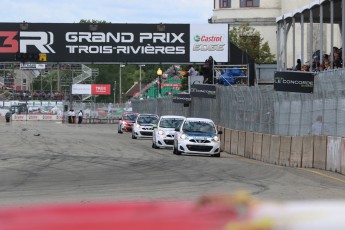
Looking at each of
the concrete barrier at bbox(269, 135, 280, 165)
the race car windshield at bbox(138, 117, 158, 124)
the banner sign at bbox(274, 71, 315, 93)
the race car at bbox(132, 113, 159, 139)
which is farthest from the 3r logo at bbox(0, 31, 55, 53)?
the banner sign at bbox(274, 71, 315, 93)

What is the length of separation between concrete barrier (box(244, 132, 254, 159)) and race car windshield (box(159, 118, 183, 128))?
14.4 ft

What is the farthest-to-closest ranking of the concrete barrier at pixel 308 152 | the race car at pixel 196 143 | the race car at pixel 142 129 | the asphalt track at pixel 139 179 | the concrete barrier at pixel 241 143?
the race car at pixel 142 129
the concrete barrier at pixel 241 143
the race car at pixel 196 143
the concrete barrier at pixel 308 152
the asphalt track at pixel 139 179

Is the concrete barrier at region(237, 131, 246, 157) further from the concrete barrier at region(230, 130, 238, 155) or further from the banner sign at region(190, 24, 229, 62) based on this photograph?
the banner sign at region(190, 24, 229, 62)

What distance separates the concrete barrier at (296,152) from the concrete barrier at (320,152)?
0.89 metres

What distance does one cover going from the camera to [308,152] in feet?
82.6

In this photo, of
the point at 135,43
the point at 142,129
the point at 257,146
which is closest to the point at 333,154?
the point at 257,146

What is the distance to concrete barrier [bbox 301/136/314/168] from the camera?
81.9 feet

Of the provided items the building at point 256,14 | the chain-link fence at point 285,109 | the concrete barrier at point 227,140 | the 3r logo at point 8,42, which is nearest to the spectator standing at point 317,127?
the chain-link fence at point 285,109

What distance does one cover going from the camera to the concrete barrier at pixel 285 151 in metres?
26.5

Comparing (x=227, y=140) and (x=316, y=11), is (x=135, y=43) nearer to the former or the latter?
(x=227, y=140)

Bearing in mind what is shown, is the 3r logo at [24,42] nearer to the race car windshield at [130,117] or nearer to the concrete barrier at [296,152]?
the race car windshield at [130,117]

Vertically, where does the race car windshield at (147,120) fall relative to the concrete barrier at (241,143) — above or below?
above

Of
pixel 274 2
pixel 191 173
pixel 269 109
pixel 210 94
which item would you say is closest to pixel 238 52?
Result: pixel 210 94

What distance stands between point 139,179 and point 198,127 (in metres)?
12.5
